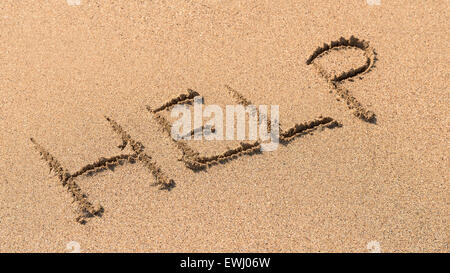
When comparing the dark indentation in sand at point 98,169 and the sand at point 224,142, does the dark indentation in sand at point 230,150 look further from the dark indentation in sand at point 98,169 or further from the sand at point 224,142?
the dark indentation in sand at point 98,169

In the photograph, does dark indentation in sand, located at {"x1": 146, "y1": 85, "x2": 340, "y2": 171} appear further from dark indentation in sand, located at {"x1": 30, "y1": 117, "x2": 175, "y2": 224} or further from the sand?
dark indentation in sand, located at {"x1": 30, "y1": 117, "x2": 175, "y2": 224}

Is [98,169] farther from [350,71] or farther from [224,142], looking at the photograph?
[350,71]

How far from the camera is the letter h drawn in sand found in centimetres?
247

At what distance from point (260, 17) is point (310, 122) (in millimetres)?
807

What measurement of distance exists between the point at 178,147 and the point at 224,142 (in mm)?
214

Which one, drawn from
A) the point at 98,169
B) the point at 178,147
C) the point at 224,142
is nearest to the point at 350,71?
the point at 224,142

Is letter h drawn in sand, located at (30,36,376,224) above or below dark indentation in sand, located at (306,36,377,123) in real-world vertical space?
below

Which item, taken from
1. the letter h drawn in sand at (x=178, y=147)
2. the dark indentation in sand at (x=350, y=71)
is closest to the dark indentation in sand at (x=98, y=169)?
the letter h drawn in sand at (x=178, y=147)

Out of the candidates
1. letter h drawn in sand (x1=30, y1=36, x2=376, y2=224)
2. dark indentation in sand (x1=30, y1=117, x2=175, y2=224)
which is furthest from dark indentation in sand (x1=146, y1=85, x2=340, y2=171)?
dark indentation in sand (x1=30, y1=117, x2=175, y2=224)

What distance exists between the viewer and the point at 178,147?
8.48 feet

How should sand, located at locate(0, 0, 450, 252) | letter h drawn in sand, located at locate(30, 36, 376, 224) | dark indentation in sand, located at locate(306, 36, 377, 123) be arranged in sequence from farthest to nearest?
dark indentation in sand, located at locate(306, 36, 377, 123) < letter h drawn in sand, located at locate(30, 36, 376, 224) < sand, located at locate(0, 0, 450, 252)

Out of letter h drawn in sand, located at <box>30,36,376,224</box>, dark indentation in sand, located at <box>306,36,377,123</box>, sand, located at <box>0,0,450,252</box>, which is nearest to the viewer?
sand, located at <box>0,0,450,252</box>

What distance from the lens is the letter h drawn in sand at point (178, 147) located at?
247 centimetres

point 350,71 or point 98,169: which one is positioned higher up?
point 350,71
